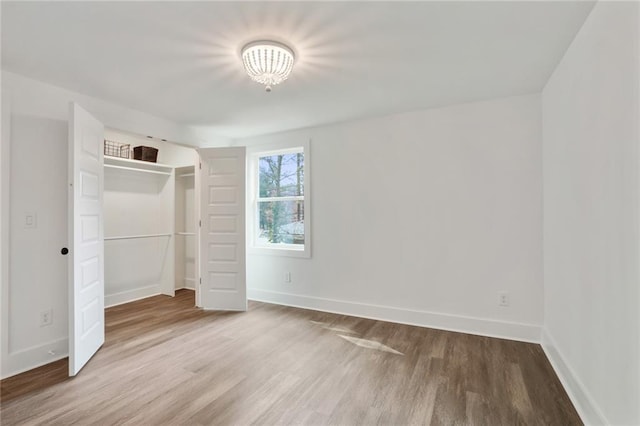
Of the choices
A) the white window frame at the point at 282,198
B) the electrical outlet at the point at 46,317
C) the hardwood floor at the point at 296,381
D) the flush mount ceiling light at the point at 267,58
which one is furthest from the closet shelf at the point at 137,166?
the flush mount ceiling light at the point at 267,58

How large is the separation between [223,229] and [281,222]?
2.69 ft

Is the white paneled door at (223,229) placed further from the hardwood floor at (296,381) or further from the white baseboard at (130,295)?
the white baseboard at (130,295)

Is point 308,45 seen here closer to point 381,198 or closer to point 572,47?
point 572,47

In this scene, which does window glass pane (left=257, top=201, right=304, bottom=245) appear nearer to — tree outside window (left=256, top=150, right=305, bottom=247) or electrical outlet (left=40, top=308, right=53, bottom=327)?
tree outside window (left=256, top=150, right=305, bottom=247)

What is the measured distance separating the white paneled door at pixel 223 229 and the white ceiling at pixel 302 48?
101cm

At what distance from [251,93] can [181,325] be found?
2.63 metres

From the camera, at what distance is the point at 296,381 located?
2.22 m

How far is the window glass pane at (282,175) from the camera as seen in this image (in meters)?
4.20

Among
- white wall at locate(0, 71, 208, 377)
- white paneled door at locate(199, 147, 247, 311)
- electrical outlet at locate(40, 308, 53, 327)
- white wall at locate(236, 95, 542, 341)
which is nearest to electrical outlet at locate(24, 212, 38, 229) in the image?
white wall at locate(0, 71, 208, 377)

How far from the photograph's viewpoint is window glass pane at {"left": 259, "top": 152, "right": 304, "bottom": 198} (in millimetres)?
4203

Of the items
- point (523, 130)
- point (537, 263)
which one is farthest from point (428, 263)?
point (523, 130)

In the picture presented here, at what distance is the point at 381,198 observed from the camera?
356cm

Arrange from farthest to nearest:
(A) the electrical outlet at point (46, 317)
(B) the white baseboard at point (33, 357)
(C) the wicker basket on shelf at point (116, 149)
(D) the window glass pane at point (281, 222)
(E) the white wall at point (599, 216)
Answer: (D) the window glass pane at point (281, 222) < (C) the wicker basket on shelf at point (116, 149) < (A) the electrical outlet at point (46, 317) < (B) the white baseboard at point (33, 357) < (E) the white wall at point (599, 216)

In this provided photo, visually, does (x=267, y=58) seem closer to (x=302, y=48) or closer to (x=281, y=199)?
(x=302, y=48)
